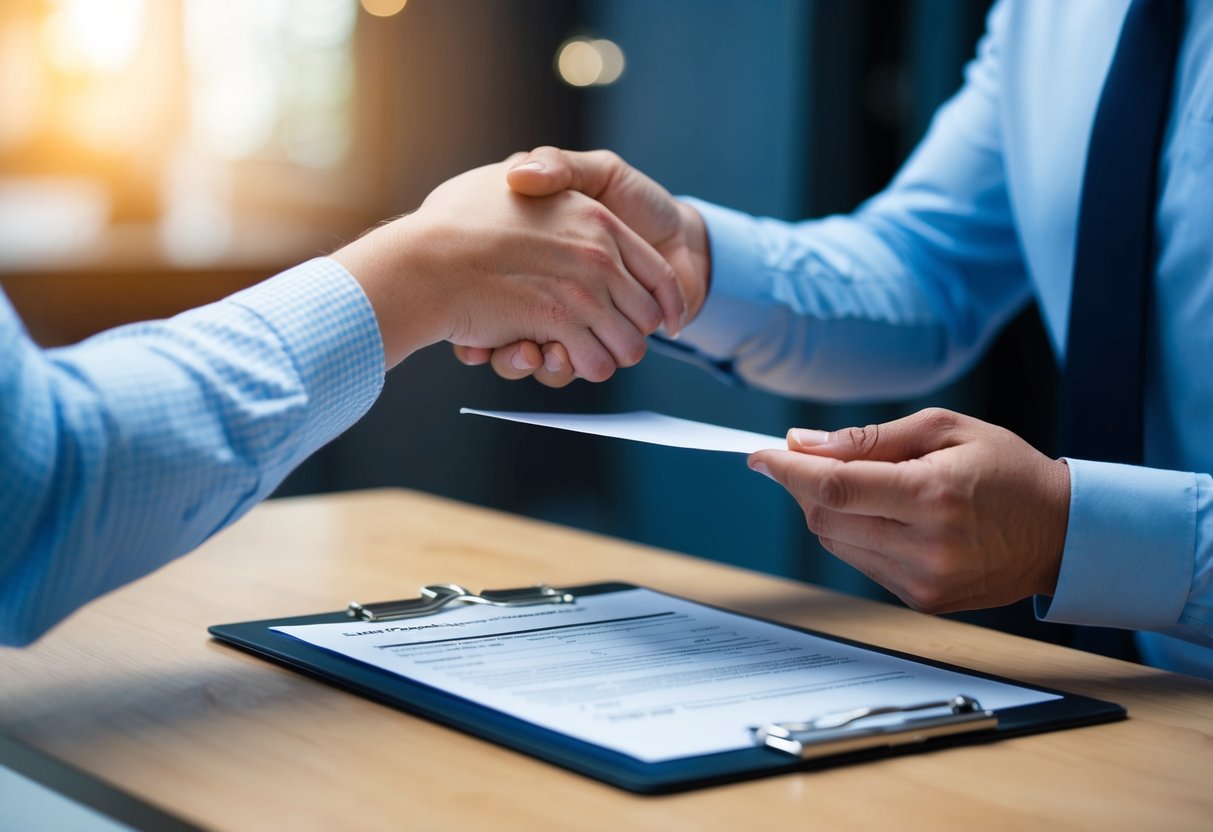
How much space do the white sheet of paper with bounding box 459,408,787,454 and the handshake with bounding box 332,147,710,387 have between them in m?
0.10

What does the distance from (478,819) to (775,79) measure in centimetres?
207

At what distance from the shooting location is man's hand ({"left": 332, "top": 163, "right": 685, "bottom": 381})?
0.81 metres

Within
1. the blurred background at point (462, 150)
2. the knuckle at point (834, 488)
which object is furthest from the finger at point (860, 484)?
the blurred background at point (462, 150)

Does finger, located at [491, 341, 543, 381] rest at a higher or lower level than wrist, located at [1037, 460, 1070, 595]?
higher

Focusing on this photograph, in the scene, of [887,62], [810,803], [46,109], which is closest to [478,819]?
[810,803]

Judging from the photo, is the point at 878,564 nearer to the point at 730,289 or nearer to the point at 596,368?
the point at 596,368

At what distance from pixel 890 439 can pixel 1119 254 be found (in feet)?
1.30

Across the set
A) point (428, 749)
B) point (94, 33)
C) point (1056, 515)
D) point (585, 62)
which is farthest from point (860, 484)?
point (585, 62)

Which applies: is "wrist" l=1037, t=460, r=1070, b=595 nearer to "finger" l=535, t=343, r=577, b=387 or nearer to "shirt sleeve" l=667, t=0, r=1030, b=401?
"finger" l=535, t=343, r=577, b=387

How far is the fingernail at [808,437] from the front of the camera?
74cm

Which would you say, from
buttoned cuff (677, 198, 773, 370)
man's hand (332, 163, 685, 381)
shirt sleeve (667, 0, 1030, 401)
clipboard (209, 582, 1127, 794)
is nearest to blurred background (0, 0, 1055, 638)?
shirt sleeve (667, 0, 1030, 401)

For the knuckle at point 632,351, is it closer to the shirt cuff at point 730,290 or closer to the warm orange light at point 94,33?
the shirt cuff at point 730,290

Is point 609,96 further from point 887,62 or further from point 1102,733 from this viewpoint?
point 1102,733

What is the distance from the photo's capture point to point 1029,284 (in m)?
1.44
